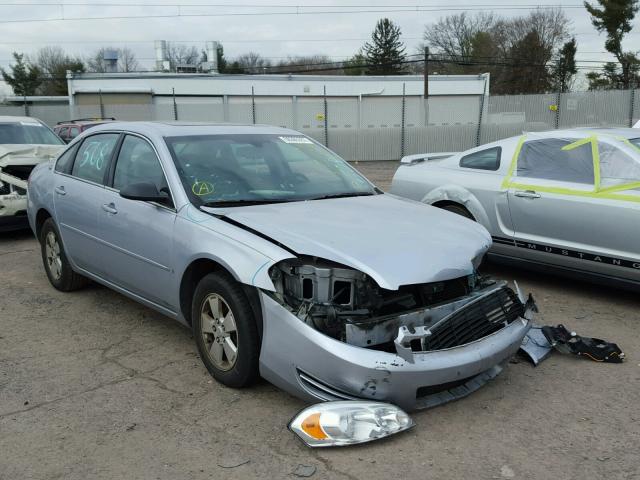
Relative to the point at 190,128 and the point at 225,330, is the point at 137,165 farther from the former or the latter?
the point at 225,330

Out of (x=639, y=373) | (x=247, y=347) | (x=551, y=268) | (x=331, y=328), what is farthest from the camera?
(x=551, y=268)

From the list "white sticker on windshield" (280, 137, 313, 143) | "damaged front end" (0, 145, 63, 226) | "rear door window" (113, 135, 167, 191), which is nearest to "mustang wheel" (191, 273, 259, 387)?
"rear door window" (113, 135, 167, 191)

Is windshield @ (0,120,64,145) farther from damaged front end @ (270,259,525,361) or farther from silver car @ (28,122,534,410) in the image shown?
damaged front end @ (270,259,525,361)

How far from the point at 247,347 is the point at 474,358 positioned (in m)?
1.23

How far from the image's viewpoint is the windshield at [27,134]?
9.23 meters

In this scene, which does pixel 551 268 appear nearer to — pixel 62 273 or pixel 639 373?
pixel 639 373

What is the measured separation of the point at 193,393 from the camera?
3.64 m

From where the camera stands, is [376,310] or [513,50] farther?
[513,50]

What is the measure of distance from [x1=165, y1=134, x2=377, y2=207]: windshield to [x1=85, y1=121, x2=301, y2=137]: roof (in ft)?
0.28

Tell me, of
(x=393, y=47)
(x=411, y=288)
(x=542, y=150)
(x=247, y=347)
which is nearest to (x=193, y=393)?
(x=247, y=347)

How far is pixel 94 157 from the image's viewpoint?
506cm

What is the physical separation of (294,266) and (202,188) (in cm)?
112

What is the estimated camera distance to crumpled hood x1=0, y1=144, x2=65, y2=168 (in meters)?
8.15

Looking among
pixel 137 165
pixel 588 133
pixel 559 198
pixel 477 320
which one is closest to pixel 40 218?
pixel 137 165
